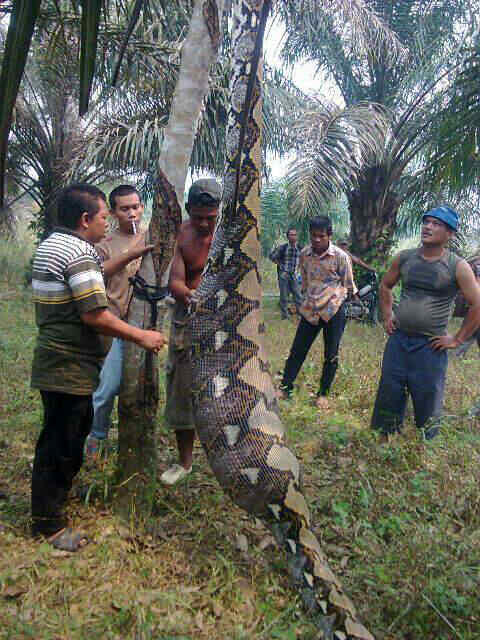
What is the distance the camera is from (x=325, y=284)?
5.23 metres

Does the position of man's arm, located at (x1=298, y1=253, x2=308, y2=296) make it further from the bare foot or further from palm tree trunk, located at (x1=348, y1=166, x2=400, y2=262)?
palm tree trunk, located at (x1=348, y1=166, x2=400, y2=262)

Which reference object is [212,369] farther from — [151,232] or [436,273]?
[436,273]

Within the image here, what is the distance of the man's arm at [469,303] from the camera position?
12.0 ft

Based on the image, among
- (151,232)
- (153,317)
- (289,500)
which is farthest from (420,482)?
(151,232)

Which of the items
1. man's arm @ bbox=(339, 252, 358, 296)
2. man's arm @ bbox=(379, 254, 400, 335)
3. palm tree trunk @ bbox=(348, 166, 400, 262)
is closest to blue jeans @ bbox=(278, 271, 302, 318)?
palm tree trunk @ bbox=(348, 166, 400, 262)

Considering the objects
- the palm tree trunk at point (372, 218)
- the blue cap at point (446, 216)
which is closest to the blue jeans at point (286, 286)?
the palm tree trunk at point (372, 218)

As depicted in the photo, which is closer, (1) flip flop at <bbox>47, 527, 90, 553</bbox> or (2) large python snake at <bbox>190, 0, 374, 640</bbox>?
(2) large python snake at <bbox>190, 0, 374, 640</bbox>

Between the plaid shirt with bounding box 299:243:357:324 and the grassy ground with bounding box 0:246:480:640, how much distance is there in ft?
4.90

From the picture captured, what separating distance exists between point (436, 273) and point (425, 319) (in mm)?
370

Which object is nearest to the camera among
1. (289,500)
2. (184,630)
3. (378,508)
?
(184,630)

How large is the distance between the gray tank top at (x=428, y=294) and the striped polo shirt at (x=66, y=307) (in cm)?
251

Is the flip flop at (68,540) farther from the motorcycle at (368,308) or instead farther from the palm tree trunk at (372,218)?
the palm tree trunk at (372,218)

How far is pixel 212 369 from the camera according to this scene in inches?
101

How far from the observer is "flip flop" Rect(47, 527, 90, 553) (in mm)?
2596
